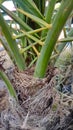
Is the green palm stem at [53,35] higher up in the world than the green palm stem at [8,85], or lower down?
higher up

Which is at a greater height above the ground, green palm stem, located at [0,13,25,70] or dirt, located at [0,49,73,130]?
green palm stem, located at [0,13,25,70]

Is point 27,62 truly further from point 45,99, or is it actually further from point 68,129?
point 68,129

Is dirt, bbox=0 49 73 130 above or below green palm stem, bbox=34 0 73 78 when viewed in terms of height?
below

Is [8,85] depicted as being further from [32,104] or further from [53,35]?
[53,35]

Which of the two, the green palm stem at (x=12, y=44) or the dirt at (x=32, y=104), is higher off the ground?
the green palm stem at (x=12, y=44)

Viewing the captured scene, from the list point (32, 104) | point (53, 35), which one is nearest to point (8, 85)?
point (32, 104)

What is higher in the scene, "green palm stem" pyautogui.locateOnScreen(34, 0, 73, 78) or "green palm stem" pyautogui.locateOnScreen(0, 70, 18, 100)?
"green palm stem" pyautogui.locateOnScreen(34, 0, 73, 78)

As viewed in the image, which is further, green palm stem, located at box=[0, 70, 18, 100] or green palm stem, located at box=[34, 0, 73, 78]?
green palm stem, located at box=[0, 70, 18, 100]

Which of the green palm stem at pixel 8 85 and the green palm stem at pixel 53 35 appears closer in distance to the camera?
the green palm stem at pixel 53 35
